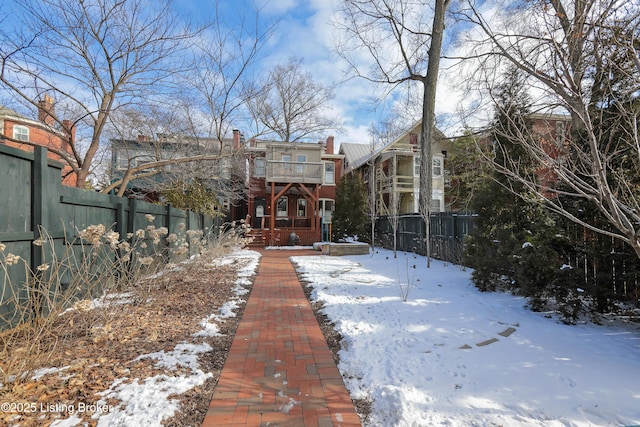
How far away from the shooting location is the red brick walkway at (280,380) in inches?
92.2

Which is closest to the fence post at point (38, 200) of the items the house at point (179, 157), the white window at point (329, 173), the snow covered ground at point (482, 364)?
the snow covered ground at point (482, 364)

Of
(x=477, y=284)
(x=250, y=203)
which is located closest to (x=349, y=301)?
(x=477, y=284)

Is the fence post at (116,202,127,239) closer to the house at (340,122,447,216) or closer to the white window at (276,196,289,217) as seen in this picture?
the white window at (276,196,289,217)

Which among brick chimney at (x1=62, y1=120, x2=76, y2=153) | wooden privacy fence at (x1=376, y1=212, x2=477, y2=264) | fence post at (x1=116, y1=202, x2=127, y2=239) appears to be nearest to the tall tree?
wooden privacy fence at (x1=376, y1=212, x2=477, y2=264)

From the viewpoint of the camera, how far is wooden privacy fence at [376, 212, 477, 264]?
9555 mm

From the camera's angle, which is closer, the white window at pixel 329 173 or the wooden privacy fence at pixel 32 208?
the wooden privacy fence at pixel 32 208

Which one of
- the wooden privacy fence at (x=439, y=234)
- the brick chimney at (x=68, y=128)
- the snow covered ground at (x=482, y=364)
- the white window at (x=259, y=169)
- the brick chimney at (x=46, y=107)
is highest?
the white window at (x=259, y=169)

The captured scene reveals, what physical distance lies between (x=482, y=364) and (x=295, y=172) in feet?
53.0

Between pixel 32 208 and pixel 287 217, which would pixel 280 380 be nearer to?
pixel 32 208

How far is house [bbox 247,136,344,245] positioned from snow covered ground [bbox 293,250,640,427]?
1241cm

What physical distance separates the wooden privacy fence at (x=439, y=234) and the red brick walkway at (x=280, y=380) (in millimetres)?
4775

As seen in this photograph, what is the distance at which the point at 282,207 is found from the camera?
2234 centimetres

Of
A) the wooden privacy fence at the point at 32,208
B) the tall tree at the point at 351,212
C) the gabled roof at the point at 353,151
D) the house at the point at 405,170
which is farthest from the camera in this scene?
the gabled roof at the point at 353,151

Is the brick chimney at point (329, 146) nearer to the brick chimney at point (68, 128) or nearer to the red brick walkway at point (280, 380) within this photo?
the brick chimney at point (68, 128)
